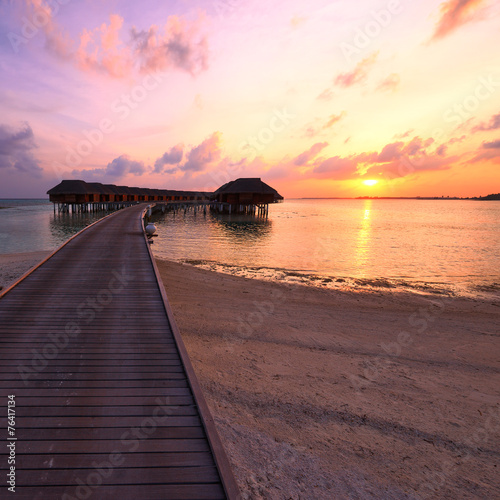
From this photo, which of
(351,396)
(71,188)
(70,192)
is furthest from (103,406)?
(71,188)

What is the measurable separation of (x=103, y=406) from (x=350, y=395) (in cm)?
395

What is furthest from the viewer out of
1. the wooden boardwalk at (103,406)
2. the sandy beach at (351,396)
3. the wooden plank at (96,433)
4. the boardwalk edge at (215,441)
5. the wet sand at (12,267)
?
the wet sand at (12,267)

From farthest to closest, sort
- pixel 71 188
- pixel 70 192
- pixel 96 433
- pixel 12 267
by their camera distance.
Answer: pixel 71 188 < pixel 70 192 < pixel 12 267 < pixel 96 433

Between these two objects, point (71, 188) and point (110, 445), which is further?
point (71, 188)

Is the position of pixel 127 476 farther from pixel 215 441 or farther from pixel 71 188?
pixel 71 188

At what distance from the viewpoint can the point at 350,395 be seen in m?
5.22

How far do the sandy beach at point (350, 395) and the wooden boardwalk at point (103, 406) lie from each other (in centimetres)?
105

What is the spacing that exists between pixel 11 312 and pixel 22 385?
2969 mm

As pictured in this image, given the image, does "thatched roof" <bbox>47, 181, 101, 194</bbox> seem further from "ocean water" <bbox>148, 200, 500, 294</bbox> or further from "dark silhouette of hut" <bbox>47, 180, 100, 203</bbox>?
"ocean water" <bbox>148, 200, 500, 294</bbox>

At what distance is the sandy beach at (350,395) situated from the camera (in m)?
3.59

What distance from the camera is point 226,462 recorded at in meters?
2.68

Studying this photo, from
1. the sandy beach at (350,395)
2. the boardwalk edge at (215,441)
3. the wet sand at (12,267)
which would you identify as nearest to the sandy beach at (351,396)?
the sandy beach at (350,395)

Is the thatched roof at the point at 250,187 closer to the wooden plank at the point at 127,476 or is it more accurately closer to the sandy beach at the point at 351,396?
the sandy beach at the point at 351,396

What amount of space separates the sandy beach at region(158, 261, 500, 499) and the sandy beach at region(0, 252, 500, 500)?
0.02m
